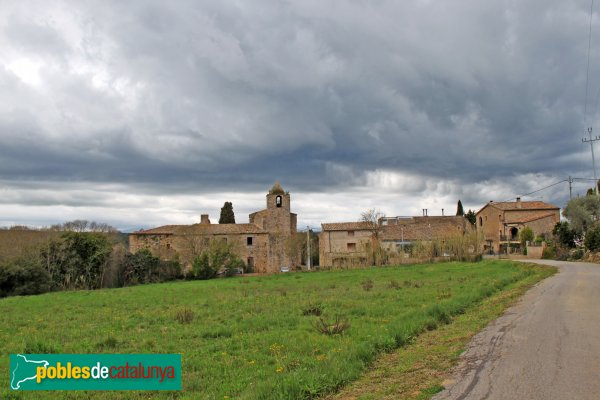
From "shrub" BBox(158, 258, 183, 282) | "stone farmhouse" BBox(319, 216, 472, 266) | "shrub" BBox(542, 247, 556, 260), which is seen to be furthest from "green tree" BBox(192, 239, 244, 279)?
"shrub" BBox(542, 247, 556, 260)

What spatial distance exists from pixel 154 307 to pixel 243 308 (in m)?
5.00

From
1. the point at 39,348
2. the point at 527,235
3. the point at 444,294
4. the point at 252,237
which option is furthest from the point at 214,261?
the point at 527,235

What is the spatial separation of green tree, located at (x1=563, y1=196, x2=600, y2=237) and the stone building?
36250mm

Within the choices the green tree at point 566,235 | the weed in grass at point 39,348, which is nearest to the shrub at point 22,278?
the weed in grass at point 39,348

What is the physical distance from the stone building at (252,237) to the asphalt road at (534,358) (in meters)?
50.5

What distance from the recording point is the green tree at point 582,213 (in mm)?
53938

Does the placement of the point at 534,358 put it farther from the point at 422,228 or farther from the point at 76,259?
the point at 422,228

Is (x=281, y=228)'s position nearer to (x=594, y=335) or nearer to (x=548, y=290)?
(x=548, y=290)

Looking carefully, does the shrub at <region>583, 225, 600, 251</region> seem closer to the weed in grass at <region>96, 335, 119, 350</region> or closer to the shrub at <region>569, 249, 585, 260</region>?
the shrub at <region>569, 249, 585, 260</region>

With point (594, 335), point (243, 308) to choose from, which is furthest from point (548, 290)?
point (243, 308)

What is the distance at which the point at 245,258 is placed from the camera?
2687 inches

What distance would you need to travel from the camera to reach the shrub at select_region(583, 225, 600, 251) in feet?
147

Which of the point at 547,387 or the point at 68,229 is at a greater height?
the point at 68,229

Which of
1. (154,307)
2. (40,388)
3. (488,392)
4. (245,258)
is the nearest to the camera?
(488,392)
